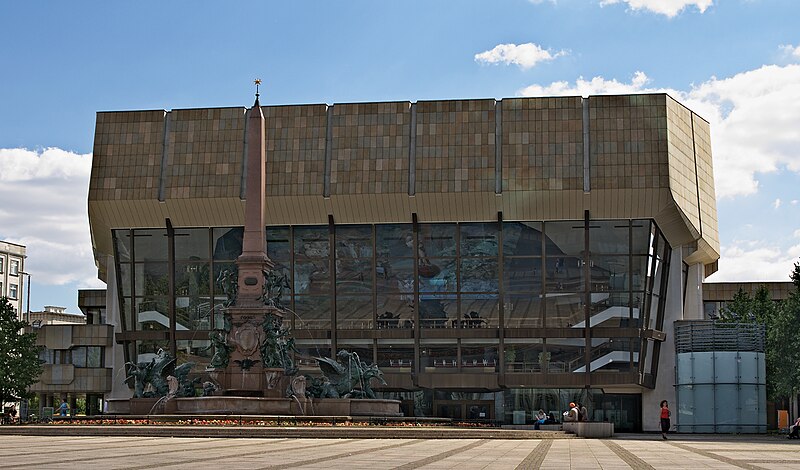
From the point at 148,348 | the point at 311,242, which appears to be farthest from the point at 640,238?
the point at 148,348

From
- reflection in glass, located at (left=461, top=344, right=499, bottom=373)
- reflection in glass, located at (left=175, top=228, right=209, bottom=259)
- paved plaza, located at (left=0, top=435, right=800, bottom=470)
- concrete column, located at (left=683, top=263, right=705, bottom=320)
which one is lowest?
paved plaza, located at (left=0, top=435, right=800, bottom=470)

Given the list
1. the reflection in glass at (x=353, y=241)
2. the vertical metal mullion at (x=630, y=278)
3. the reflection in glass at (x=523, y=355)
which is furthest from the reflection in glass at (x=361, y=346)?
the vertical metal mullion at (x=630, y=278)

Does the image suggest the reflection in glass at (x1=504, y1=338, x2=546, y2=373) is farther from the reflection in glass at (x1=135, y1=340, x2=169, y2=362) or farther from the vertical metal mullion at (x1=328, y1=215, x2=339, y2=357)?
the reflection in glass at (x1=135, y1=340, x2=169, y2=362)

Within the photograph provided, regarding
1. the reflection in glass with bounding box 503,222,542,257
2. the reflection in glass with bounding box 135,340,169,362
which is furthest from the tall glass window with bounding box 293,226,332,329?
the reflection in glass with bounding box 503,222,542,257

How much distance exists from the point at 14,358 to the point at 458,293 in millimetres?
24637

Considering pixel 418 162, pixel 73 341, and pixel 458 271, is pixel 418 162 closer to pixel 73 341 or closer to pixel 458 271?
pixel 458 271

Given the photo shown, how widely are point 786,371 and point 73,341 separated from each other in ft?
138

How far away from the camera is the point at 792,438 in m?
45.2

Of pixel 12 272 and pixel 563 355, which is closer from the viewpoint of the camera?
pixel 563 355

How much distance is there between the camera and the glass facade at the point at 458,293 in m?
68.9

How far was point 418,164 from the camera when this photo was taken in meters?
68.3

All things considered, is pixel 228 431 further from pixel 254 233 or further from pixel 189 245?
pixel 189 245

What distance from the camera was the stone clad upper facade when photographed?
67.2 m

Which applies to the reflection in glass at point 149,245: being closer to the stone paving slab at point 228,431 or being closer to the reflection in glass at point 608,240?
the reflection in glass at point 608,240
